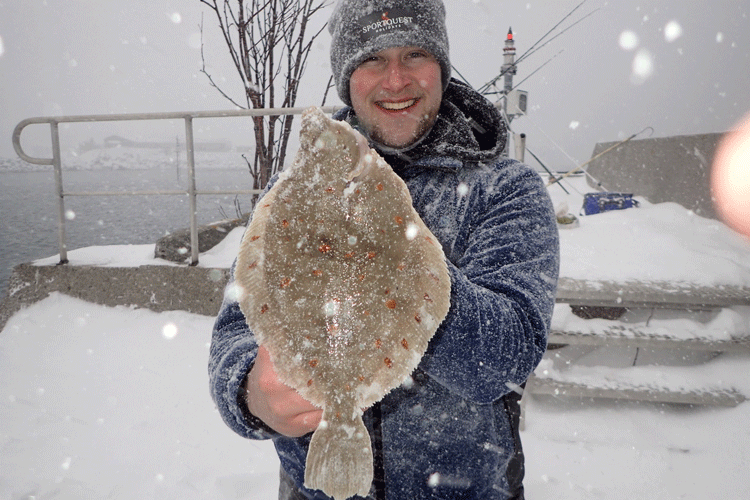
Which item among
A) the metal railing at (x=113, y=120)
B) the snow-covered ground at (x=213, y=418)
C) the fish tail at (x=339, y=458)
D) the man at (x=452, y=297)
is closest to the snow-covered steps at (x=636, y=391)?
the snow-covered ground at (x=213, y=418)

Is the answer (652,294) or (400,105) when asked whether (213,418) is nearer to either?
(400,105)

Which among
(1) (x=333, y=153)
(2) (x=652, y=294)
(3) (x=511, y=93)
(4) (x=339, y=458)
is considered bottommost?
(2) (x=652, y=294)

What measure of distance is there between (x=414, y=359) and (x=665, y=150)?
233 inches

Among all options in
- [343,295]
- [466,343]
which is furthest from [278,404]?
[466,343]

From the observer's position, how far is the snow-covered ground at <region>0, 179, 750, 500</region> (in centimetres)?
253

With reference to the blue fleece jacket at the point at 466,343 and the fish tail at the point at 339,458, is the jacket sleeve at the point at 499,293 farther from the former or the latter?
the fish tail at the point at 339,458

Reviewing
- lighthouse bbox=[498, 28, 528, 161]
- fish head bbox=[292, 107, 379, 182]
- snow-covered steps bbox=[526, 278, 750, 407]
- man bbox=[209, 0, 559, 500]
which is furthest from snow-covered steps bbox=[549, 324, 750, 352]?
lighthouse bbox=[498, 28, 528, 161]

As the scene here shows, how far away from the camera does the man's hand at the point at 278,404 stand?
44.4 inches

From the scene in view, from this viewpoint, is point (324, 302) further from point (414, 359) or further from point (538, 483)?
point (538, 483)

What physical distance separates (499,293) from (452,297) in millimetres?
208

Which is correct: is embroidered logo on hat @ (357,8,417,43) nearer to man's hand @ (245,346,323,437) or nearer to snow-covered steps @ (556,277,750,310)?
man's hand @ (245,346,323,437)

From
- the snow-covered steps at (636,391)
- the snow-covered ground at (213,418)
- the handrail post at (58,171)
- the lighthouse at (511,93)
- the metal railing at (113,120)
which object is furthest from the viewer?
the lighthouse at (511,93)

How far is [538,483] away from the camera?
2562mm

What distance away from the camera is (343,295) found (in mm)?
1058
